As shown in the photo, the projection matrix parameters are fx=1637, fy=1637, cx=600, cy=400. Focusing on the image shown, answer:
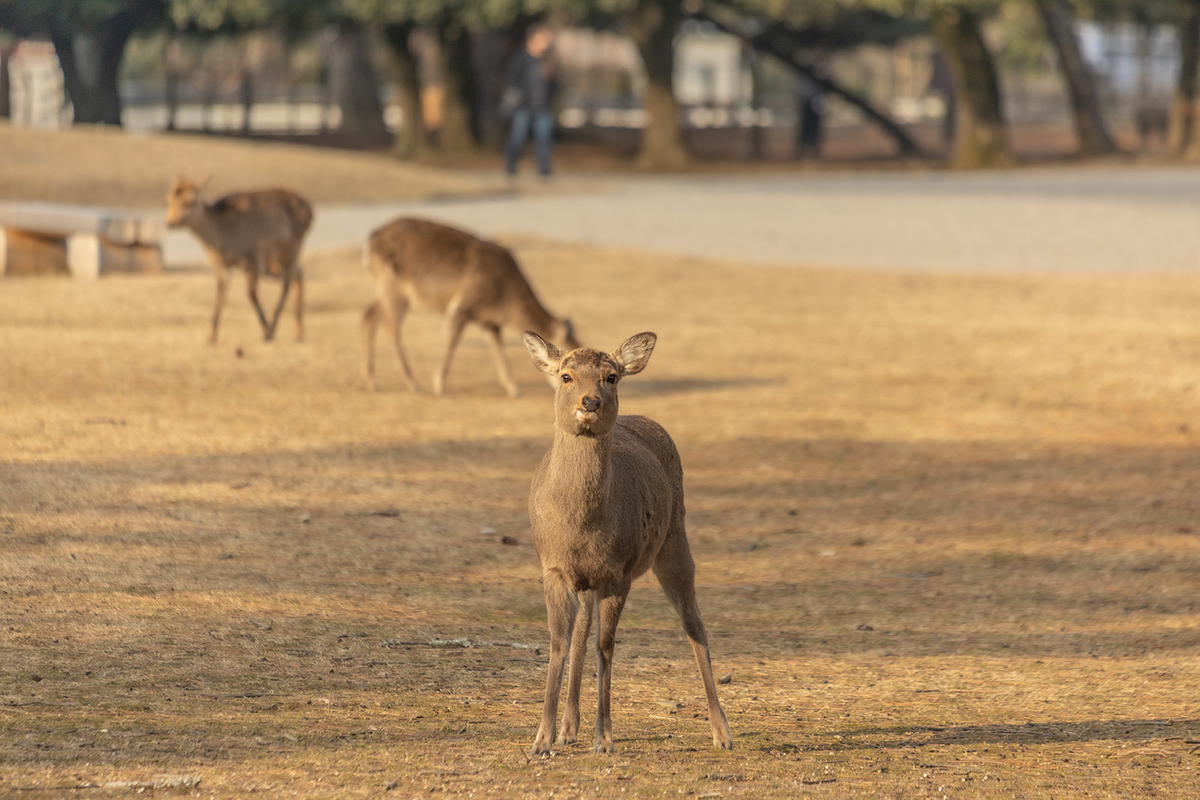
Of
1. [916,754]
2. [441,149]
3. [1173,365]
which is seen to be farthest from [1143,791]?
[441,149]

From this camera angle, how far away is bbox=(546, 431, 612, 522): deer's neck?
14.3ft

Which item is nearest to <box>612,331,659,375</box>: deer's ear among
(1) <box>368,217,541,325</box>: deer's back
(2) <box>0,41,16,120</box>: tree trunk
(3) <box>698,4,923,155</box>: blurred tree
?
(1) <box>368,217,541,325</box>: deer's back

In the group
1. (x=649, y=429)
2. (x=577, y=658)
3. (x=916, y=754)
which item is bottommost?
(x=916, y=754)

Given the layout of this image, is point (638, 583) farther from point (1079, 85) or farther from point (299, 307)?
point (1079, 85)

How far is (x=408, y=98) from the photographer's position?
3503cm

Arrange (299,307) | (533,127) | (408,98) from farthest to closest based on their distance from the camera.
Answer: (408,98), (533,127), (299,307)

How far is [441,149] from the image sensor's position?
35594 millimetres

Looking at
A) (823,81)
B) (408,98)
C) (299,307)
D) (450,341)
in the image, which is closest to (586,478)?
(450,341)

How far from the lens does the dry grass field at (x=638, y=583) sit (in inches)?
177

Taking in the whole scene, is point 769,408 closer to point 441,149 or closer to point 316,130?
point 441,149

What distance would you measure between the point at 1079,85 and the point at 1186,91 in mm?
2303

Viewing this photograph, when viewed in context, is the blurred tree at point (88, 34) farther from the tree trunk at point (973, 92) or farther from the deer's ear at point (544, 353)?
the deer's ear at point (544, 353)

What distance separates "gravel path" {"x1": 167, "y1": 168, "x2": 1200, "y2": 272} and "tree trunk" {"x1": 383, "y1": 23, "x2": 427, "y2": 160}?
341 inches

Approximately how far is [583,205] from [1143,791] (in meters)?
18.6
